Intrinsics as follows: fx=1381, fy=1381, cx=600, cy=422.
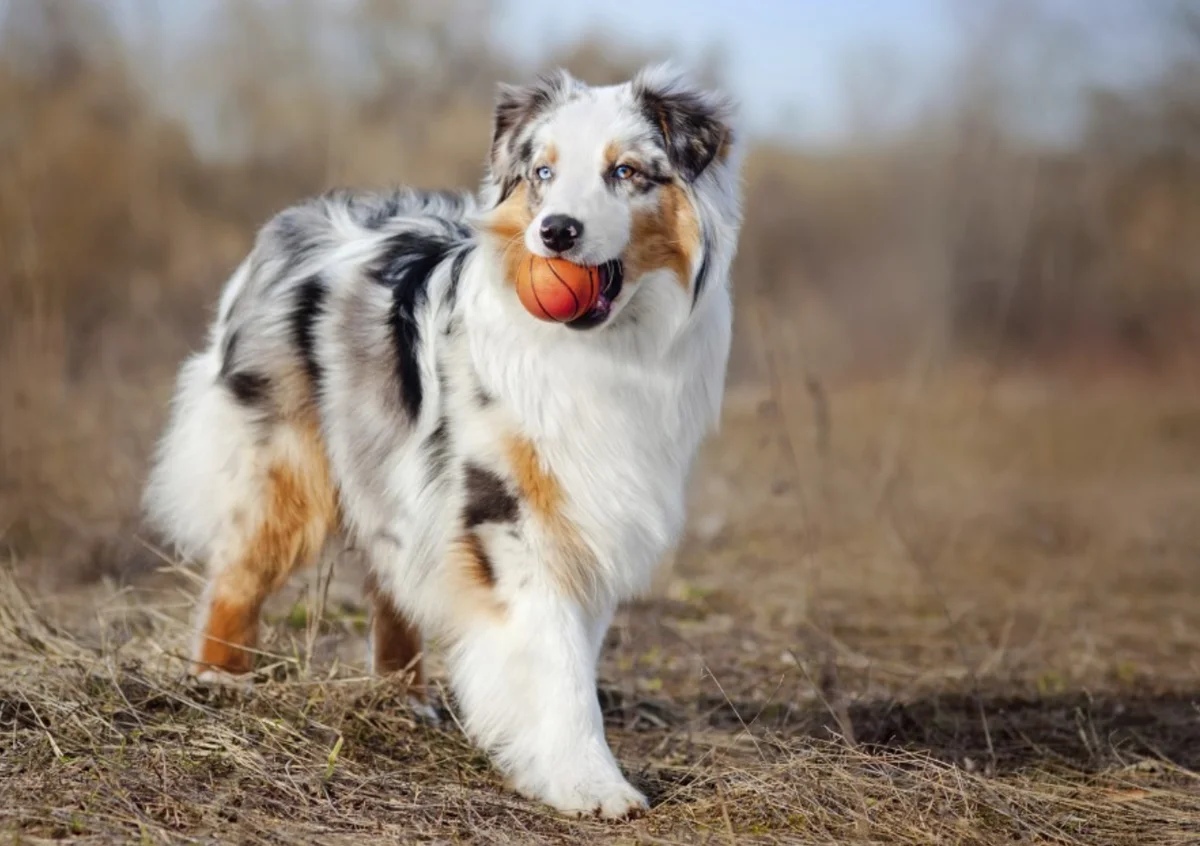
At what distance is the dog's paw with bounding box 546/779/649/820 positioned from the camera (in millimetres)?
3938

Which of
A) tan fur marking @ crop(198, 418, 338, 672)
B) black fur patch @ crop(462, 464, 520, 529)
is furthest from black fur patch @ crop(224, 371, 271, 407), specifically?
black fur patch @ crop(462, 464, 520, 529)

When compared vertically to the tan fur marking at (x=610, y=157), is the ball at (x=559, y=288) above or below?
below

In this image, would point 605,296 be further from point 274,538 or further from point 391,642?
point 391,642

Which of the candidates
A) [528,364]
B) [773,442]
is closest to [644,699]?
[528,364]

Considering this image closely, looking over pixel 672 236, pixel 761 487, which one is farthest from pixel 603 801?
pixel 761 487

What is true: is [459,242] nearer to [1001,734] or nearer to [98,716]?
[98,716]

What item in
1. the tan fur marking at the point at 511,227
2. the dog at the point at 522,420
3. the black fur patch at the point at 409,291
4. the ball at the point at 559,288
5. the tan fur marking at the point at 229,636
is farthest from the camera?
the tan fur marking at the point at 229,636

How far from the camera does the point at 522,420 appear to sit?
425 centimetres

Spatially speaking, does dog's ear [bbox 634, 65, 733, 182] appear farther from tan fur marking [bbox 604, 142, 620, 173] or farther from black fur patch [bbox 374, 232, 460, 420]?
black fur patch [bbox 374, 232, 460, 420]

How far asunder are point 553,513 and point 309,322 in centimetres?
131

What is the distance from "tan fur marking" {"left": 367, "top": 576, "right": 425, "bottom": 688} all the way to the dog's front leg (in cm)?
106

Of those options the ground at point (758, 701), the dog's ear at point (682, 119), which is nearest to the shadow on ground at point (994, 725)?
the ground at point (758, 701)

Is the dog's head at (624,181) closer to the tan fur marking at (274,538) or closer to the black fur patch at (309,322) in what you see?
the black fur patch at (309,322)

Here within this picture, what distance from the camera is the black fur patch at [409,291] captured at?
4641 millimetres
